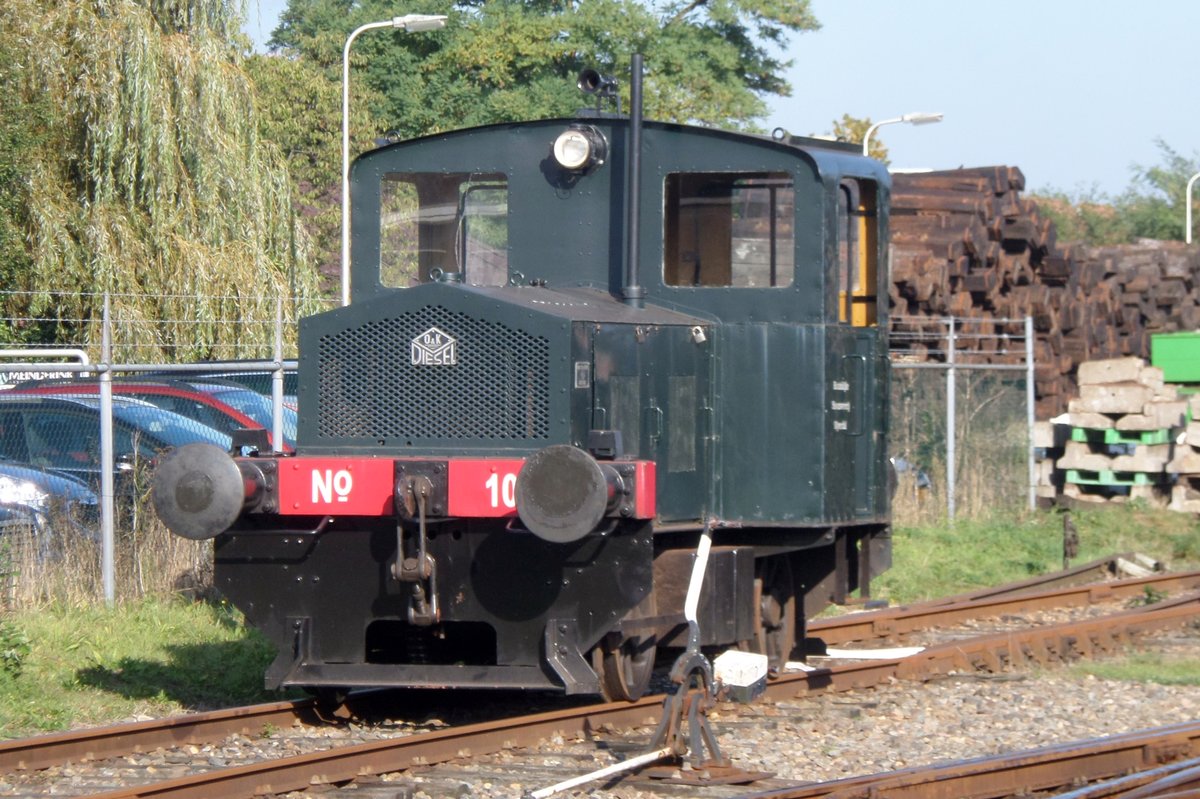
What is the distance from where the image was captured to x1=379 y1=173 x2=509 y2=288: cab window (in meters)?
8.59

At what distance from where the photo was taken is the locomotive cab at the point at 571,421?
284 inches

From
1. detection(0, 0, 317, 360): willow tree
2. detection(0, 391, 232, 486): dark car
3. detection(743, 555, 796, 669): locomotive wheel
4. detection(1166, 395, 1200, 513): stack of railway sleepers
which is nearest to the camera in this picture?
detection(743, 555, 796, 669): locomotive wheel

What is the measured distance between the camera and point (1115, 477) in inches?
738

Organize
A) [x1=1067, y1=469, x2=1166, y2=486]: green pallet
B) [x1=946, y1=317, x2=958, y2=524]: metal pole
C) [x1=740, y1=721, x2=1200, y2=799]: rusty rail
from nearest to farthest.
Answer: [x1=740, y1=721, x2=1200, y2=799]: rusty rail < [x1=946, y1=317, x2=958, y2=524]: metal pole < [x1=1067, y1=469, x2=1166, y2=486]: green pallet

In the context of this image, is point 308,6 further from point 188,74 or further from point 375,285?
point 375,285

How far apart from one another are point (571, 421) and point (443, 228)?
1885 millimetres

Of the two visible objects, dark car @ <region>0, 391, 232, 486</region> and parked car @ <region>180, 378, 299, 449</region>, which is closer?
dark car @ <region>0, 391, 232, 486</region>

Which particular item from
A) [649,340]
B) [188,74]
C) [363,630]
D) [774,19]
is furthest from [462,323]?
[774,19]

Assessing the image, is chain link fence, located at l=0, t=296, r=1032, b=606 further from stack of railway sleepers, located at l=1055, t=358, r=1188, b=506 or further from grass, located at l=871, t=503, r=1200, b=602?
stack of railway sleepers, located at l=1055, t=358, r=1188, b=506

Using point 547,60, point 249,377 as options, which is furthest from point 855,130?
point 249,377

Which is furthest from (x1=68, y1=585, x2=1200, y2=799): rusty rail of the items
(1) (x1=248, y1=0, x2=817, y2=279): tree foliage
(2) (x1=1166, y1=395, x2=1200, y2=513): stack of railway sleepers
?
(1) (x1=248, y1=0, x2=817, y2=279): tree foliage

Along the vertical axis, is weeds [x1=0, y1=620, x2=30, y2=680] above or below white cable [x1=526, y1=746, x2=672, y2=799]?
above

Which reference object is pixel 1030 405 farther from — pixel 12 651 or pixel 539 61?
pixel 539 61

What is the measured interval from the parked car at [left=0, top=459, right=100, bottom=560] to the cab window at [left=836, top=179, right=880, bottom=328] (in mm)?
5609
